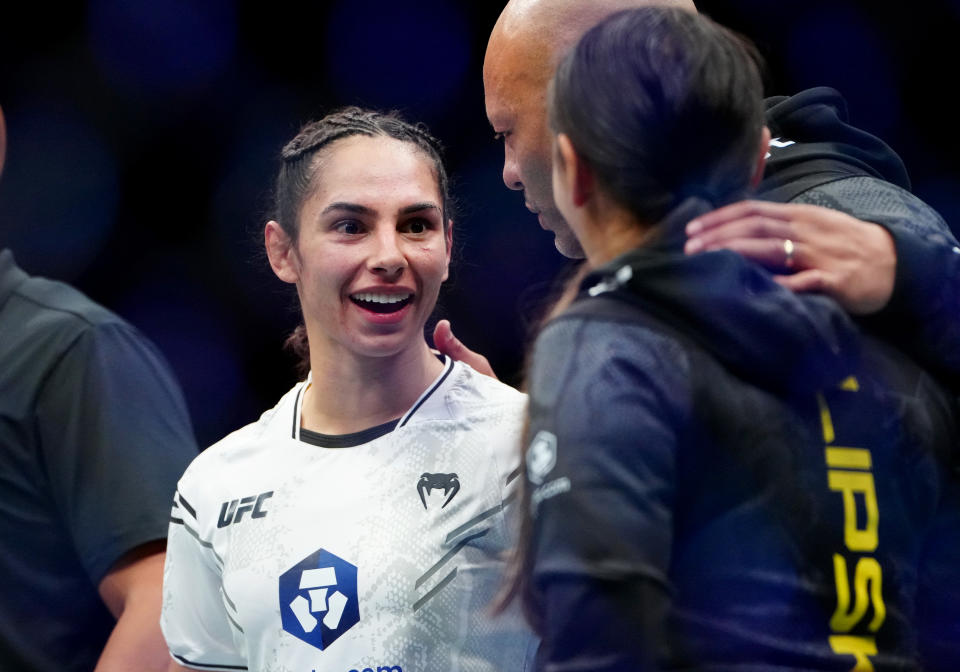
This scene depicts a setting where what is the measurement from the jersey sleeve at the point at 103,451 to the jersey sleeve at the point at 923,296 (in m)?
1.09

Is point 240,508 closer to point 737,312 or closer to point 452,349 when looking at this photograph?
point 452,349

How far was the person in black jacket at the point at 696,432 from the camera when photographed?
0.98 meters

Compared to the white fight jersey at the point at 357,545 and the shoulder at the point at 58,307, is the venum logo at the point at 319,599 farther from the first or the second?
the shoulder at the point at 58,307

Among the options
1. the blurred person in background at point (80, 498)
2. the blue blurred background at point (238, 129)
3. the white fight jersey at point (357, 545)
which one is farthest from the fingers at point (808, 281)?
the blue blurred background at point (238, 129)

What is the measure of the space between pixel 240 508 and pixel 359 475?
0.20 meters

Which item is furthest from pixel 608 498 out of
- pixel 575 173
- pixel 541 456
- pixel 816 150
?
pixel 816 150

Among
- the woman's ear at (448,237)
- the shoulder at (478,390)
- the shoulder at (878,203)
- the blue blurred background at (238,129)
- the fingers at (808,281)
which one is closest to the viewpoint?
the fingers at (808,281)

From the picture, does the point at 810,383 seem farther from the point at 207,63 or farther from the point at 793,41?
the point at 207,63

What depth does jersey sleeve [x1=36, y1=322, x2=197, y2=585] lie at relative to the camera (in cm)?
170

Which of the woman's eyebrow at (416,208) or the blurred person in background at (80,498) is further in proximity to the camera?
the woman's eyebrow at (416,208)

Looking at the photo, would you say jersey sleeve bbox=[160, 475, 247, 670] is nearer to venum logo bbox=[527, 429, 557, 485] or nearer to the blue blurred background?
venum logo bbox=[527, 429, 557, 485]

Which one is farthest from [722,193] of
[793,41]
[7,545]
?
[793,41]

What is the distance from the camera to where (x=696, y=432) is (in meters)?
1.01

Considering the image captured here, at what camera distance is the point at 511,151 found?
77.4 inches
